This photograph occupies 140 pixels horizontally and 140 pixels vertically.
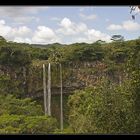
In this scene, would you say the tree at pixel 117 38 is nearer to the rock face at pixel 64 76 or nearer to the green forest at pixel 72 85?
the green forest at pixel 72 85

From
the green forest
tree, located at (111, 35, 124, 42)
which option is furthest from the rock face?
tree, located at (111, 35, 124, 42)

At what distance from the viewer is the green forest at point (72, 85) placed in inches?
220

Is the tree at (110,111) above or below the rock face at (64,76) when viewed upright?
below

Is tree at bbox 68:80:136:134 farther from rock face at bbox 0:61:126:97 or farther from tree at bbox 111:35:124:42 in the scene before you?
tree at bbox 111:35:124:42

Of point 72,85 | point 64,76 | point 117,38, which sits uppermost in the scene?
point 117,38

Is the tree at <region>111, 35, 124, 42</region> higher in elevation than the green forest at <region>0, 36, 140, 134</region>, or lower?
higher

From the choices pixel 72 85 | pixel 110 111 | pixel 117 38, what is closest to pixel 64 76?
pixel 72 85

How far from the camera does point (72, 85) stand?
8961 millimetres

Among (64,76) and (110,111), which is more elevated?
(64,76)

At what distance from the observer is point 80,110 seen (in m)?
6.94

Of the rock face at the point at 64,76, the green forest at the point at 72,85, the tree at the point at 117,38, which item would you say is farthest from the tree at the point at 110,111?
the tree at the point at 117,38

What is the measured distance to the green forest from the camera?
559 centimetres

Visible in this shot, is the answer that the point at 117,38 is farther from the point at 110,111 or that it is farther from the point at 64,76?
the point at 110,111
